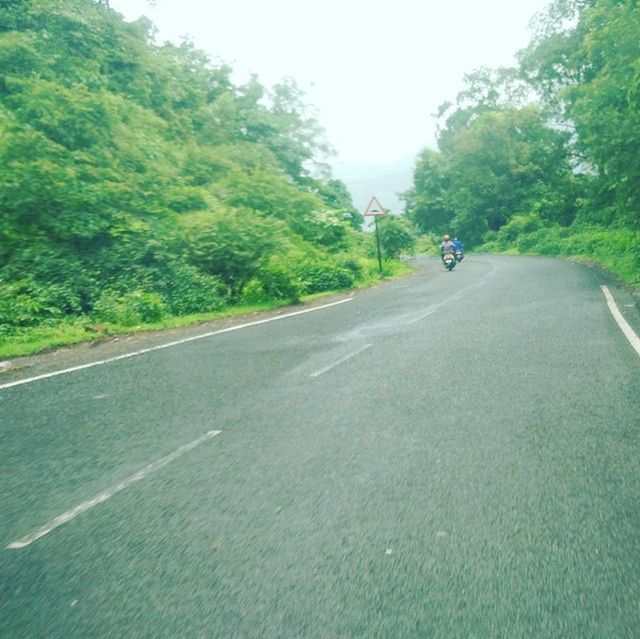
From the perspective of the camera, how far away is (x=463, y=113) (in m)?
67.2

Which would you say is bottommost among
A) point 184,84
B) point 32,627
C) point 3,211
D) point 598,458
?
point 598,458

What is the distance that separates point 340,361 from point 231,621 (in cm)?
538

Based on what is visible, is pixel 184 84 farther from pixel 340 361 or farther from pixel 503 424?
pixel 503 424

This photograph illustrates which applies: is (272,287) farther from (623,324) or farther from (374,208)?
(623,324)

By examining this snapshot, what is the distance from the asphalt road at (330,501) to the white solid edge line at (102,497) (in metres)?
0.01

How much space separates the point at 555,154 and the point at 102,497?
1775 inches

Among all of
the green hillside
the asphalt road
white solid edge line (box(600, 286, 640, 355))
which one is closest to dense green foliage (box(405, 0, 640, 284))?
white solid edge line (box(600, 286, 640, 355))

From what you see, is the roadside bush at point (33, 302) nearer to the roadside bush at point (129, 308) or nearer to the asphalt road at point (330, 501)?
the roadside bush at point (129, 308)

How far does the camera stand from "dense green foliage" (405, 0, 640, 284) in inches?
727

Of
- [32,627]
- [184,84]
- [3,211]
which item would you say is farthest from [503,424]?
[184,84]

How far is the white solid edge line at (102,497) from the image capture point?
10.9ft

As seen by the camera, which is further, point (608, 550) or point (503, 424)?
point (503, 424)

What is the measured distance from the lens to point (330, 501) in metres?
3.60

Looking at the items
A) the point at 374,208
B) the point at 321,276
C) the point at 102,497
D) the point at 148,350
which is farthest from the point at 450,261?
the point at 102,497
